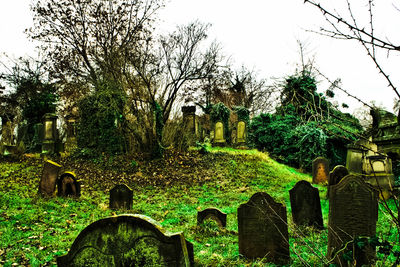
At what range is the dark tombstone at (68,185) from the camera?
7.75 metres

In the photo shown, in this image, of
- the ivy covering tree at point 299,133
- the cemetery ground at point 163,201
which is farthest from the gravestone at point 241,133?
the cemetery ground at point 163,201

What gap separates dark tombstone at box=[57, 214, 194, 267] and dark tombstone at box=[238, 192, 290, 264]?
210 cm

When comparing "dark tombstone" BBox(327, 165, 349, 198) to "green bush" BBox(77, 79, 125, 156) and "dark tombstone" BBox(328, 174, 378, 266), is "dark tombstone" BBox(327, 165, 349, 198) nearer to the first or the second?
"dark tombstone" BBox(328, 174, 378, 266)

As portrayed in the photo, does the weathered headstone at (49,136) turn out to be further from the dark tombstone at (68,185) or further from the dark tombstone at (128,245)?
the dark tombstone at (128,245)

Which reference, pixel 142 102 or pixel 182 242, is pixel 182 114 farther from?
pixel 182 242

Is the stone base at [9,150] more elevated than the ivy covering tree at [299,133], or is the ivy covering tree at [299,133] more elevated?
the ivy covering tree at [299,133]

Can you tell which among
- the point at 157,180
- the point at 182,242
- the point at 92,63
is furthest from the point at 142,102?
the point at 182,242

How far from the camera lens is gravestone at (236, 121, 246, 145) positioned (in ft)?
61.9

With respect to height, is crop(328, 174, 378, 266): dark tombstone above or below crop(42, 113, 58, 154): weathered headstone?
below

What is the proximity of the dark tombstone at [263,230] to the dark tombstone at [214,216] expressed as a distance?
1.49 m

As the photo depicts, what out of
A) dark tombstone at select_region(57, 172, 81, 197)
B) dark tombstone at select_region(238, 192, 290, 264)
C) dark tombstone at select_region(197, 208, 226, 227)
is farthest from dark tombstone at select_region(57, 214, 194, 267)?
dark tombstone at select_region(57, 172, 81, 197)

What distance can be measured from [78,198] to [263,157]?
1009 centimetres

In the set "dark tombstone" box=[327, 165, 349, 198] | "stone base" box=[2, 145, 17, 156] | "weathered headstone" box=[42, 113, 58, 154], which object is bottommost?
"dark tombstone" box=[327, 165, 349, 198]

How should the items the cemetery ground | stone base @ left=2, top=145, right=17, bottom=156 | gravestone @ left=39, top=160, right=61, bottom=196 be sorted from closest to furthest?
the cemetery ground, gravestone @ left=39, top=160, right=61, bottom=196, stone base @ left=2, top=145, right=17, bottom=156
